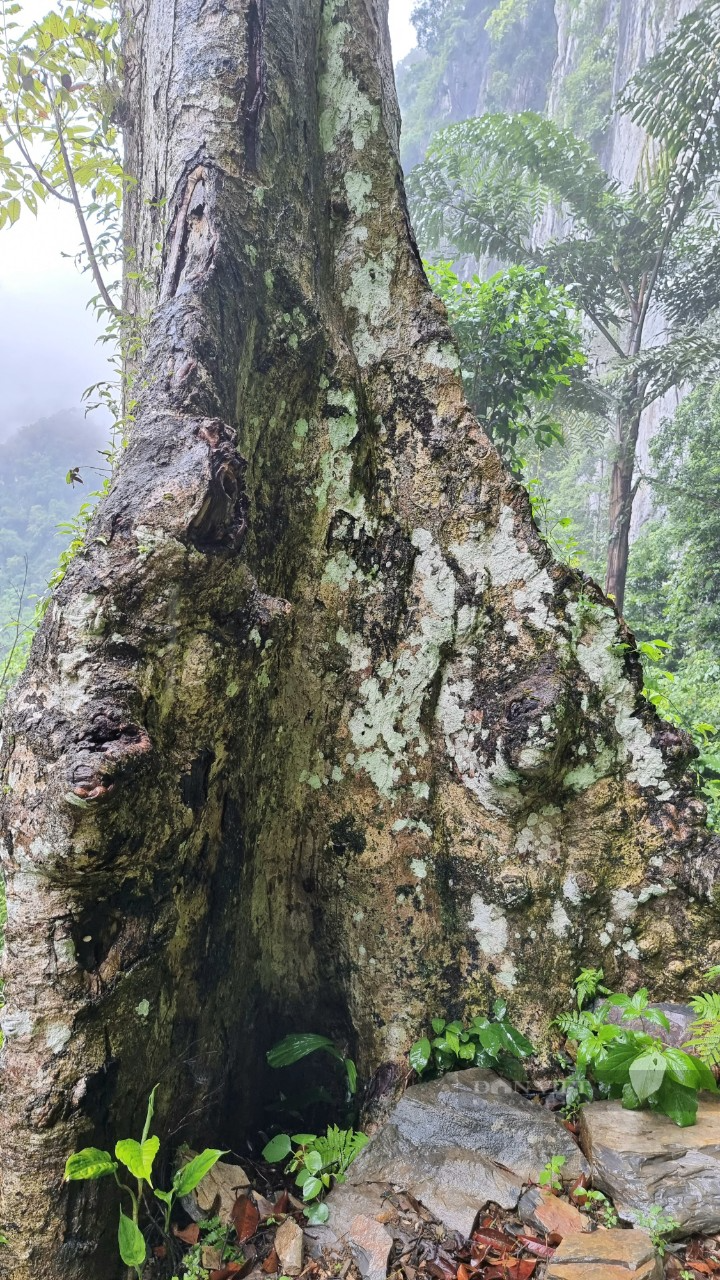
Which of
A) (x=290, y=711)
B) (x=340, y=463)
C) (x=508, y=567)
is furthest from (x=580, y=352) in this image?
(x=290, y=711)

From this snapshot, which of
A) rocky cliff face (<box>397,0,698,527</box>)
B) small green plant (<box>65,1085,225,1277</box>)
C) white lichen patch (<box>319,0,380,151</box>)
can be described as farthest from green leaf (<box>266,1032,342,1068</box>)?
rocky cliff face (<box>397,0,698,527</box>)

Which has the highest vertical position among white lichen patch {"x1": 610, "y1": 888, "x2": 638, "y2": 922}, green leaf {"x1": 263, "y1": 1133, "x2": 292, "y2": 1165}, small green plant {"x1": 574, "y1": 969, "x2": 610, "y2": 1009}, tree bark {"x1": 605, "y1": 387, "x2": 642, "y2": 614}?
tree bark {"x1": 605, "y1": 387, "x2": 642, "y2": 614}

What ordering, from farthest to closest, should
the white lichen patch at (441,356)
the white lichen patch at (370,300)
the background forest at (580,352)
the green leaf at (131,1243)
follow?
1. the background forest at (580,352)
2. the white lichen patch at (370,300)
3. the white lichen patch at (441,356)
4. the green leaf at (131,1243)

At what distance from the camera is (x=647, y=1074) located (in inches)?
78.7

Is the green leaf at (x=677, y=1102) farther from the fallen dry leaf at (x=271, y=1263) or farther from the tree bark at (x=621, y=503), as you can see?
the tree bark at (x=621, y=503)

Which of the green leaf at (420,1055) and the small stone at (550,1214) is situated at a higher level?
the green leaf at (420,1055)

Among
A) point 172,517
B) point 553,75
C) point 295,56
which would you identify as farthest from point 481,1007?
point 553,75

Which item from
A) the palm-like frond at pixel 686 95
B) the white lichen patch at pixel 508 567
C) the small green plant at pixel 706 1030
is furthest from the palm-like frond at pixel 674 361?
the small green plant at pixel 706 1030

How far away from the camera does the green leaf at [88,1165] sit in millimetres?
1682

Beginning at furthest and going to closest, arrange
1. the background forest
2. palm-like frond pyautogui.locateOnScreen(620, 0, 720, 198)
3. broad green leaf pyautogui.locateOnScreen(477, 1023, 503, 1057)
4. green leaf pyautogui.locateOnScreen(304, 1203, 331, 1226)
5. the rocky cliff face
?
the rocky cliff face → palm-like frond pyautogui.locateOnScreen(620, 0, 720, 198) → the background forest → broad green leaf pyautogui.locateOnScreen(477, 1023, 503, 1057) → green leaf pyautogui.locateOnScreen(304, 1203, 331, 1226)

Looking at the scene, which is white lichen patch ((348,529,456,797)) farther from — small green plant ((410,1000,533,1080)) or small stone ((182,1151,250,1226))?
small stone ((182,1151,250,1226))

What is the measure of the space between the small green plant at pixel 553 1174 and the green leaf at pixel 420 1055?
1.55ft

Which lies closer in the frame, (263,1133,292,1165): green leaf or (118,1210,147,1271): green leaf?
(118,1210,147,1271): green leaf

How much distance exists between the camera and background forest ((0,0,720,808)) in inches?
234
